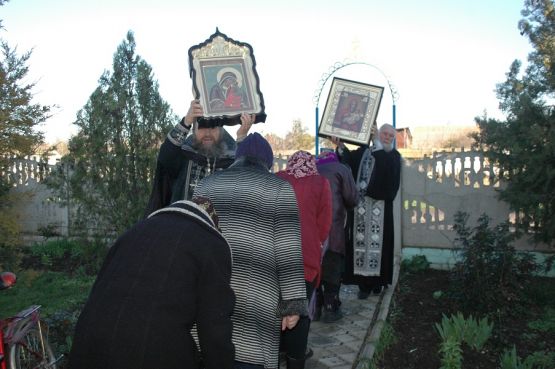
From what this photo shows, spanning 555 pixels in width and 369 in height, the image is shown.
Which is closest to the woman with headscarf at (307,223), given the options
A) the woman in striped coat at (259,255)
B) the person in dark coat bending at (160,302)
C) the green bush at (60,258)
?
the woman in striped coat at (259,255)

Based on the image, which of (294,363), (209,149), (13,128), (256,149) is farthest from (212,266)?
(13,128)

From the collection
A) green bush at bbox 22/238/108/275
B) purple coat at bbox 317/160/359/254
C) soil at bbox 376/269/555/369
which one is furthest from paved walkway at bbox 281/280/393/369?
green bush at bbox 22/238/108/275

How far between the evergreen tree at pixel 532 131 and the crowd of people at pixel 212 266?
11.2 ft

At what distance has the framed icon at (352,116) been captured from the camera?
587 centimetres

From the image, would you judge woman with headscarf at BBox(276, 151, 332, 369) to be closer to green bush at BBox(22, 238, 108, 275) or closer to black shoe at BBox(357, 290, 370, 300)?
black shoe at BBox(357, 290, 370, 300)

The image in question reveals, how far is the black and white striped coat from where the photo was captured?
2.70 meters

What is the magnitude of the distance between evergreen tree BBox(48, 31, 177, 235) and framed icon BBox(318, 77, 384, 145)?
6.02 feet

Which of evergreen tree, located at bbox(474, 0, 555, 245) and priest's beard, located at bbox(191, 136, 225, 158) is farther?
evergreen tree, located at bbox(474, 0, 555, 245)

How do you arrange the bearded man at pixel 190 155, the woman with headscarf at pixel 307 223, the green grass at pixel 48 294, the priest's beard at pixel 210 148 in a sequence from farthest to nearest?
1. the green grass at pixel 48 294
2. the priest's beard at pixel 210 148
3. the bearded man at pixel 190 155
4. the woman with headscarf at pixel 307 223

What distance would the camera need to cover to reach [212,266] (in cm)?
212

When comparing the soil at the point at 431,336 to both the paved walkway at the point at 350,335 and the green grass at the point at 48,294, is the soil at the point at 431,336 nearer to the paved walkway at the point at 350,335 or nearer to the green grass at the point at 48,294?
the paved walkway at the point at 350,335

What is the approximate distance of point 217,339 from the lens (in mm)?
2145

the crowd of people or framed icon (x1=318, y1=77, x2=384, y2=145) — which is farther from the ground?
framed icon (x1=318, y1=77, x2=384, y2=145)

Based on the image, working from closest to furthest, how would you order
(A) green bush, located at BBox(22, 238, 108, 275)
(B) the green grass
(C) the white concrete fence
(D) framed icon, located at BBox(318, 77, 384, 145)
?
(D) framed icon, located at BBox(318, 77, 384, 145)
(B) the green grass
(A) green bush, located at BBox(22, 238, 108, 275)
(C) the white concrete fence
